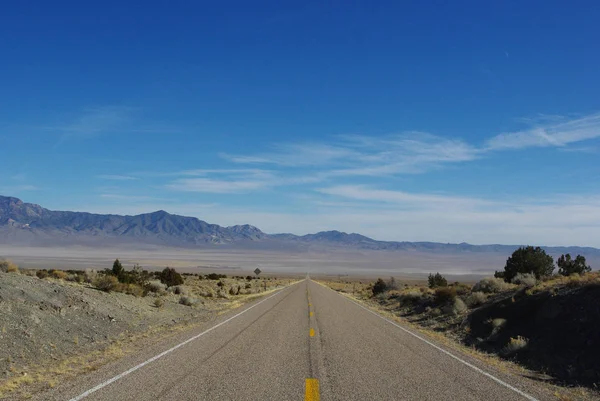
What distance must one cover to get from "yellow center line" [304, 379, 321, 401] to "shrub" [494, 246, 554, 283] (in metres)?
27.7

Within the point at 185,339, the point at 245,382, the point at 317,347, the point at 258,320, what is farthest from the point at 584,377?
the point at 258,320

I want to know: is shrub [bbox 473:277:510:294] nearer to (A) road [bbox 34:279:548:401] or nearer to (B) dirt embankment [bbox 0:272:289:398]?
(A) road [bbox 34:279:548:401]

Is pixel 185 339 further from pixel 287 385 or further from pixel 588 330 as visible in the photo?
pixel 588 330

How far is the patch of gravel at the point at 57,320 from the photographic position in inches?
456

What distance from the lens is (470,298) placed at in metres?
23.2

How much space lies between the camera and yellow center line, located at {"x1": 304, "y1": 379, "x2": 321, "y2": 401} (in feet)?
25.9

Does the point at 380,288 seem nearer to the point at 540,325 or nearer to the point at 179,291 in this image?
the point at 179,291

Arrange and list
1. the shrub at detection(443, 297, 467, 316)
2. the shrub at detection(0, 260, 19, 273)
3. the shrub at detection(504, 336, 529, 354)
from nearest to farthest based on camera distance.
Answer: the shrub at detection(504, 336, 529, 354) < the shrub at detection(0, 260, 19, 273) < the shrub at detection(443, 297, 467, 316)

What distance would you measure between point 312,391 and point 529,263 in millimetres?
29175

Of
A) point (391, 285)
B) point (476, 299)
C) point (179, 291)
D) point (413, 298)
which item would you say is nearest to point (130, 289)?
point (179, 291)

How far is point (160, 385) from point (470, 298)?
1799 centimetres

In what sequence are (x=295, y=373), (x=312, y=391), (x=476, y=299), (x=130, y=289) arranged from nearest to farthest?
Answer: (x=312, y=391) < (x=295, y=373) < (x=476, y=299) < (x=130, y=289)

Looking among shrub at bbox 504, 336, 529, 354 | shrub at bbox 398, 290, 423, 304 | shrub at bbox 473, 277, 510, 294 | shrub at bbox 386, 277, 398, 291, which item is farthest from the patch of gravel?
shrub at bbox 386, 277, 398, 291

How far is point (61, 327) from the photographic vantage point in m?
14.2
